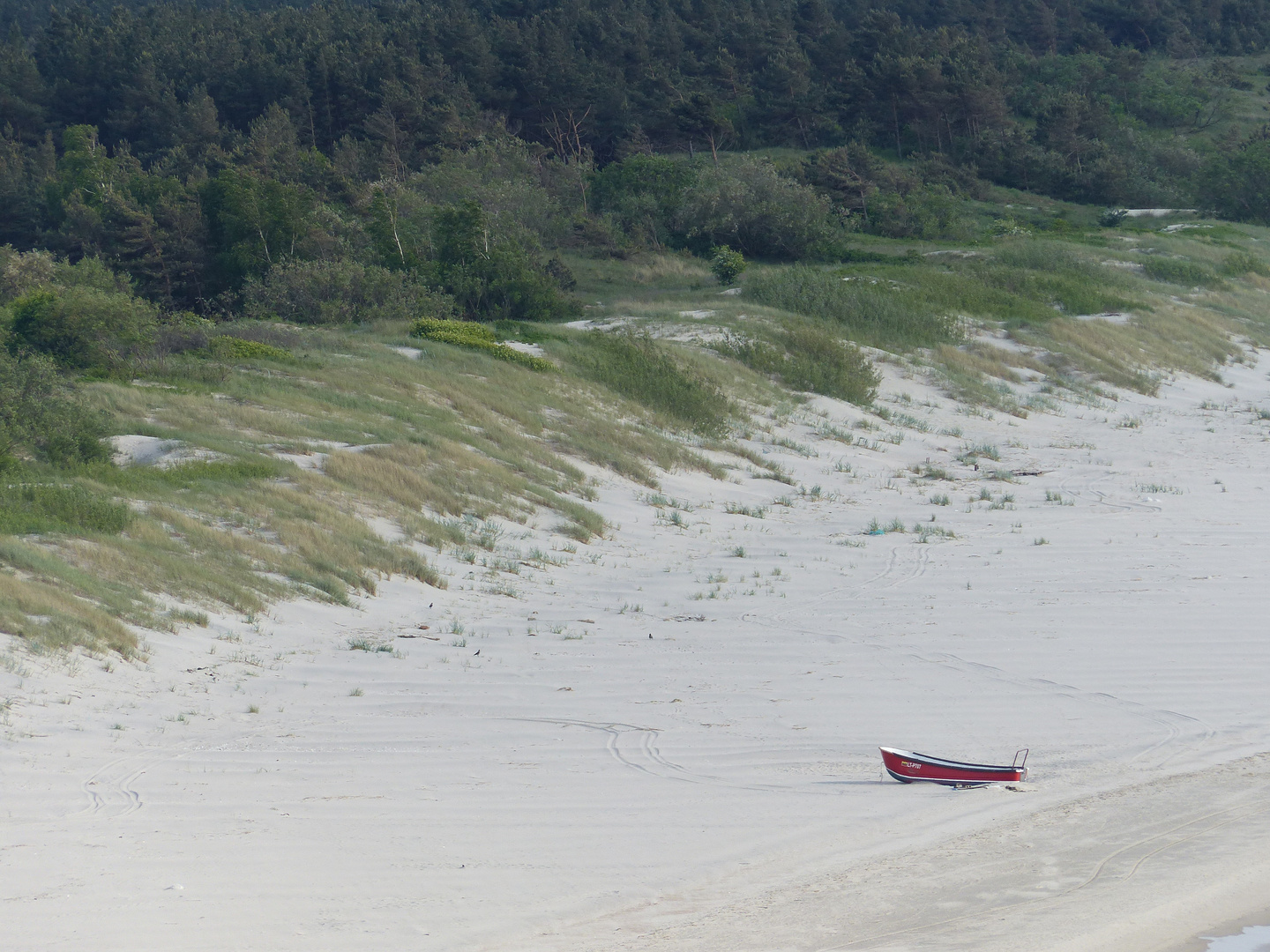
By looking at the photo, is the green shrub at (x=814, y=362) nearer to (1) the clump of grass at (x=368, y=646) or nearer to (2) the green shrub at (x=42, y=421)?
(2) the green shrub at (x=42, y=421)

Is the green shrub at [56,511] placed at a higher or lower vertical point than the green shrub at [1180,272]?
lower

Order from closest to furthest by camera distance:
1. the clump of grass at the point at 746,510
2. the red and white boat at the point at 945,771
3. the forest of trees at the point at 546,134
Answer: the red and white boat at the point at 945,771, the clump of grass at the point at 746,510, the forest of trees at the point at 546,134

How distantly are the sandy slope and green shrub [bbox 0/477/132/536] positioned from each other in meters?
1.94

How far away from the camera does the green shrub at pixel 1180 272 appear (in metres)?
32.8

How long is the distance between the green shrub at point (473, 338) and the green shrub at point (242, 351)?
2.96m

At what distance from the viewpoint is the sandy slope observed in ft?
16.4

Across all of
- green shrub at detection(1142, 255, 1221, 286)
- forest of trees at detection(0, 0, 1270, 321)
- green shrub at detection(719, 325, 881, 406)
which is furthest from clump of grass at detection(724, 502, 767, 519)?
green shrub at detection(1142, 255, 1221, 286)

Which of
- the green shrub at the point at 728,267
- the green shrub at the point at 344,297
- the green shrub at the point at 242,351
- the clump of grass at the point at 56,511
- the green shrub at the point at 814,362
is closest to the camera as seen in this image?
the clump of grass at the point at 56,511

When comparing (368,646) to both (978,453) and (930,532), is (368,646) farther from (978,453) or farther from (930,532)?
(978,453)

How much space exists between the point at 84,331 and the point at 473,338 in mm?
6077

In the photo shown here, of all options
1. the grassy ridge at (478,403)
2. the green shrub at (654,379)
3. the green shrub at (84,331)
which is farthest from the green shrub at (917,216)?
the green shrub at (84,331)

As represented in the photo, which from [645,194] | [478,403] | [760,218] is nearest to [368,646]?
[478,403]

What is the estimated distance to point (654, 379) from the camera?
18.4 m

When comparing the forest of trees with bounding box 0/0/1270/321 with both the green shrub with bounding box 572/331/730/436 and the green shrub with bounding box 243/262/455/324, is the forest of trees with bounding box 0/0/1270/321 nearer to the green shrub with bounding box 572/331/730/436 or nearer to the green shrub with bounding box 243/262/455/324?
the green shrub with bounding box 243/262/455/324
